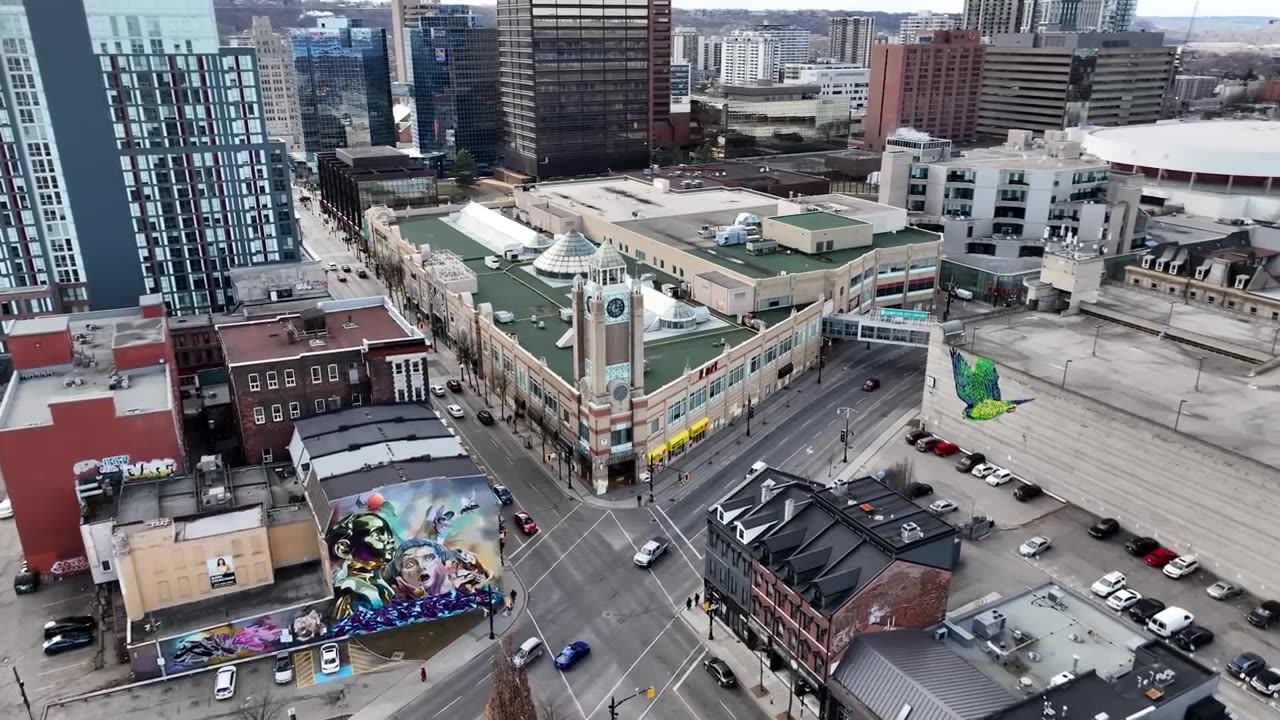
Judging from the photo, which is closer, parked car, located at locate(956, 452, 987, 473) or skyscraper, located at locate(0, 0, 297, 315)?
parked car, located at locate(956, 452, 987, 473)

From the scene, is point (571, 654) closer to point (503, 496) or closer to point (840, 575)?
point (840, 575)

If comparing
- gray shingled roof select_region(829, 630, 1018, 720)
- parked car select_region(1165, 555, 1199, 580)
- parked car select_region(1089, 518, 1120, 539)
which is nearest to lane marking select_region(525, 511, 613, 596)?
gray shingled roof select_region(829, 630, 1018, 720)

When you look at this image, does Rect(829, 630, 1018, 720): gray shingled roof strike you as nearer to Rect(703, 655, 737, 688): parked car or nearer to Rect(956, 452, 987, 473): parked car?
Rect(703, 655, 737, 688): parked car

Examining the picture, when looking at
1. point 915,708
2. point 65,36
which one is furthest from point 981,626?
point 65,36

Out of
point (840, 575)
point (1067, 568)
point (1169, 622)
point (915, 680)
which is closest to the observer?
point (915, 680)

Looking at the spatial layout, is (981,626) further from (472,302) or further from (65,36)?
(65,36)

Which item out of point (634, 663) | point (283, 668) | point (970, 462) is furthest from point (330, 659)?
point (970, 462)

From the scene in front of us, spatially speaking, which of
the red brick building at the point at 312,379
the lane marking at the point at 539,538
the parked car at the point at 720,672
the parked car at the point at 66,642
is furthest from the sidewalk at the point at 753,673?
→ the parked car at the point at 66,642
